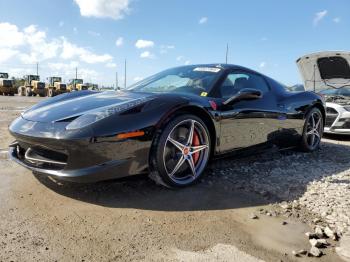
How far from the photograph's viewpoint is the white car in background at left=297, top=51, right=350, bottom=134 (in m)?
6.34

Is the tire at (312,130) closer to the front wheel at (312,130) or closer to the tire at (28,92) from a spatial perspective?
the front wheel at (312,130)

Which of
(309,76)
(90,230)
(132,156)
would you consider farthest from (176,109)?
(309,76)

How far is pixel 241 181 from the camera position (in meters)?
3.38

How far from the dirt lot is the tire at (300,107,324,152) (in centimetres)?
120

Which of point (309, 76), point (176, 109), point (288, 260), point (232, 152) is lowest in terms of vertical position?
point (288, 260)

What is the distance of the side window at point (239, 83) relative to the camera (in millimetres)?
3682

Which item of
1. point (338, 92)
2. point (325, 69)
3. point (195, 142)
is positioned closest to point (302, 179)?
point (195, 142)

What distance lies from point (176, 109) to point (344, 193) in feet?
5.40

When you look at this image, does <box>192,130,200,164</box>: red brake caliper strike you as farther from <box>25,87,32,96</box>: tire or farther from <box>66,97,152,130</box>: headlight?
<box>25,87,32,96</box>: tire

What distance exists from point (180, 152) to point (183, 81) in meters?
0.97

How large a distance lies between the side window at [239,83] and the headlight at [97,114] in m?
1.12

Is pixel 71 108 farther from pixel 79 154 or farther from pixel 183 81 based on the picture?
pixel 183 81

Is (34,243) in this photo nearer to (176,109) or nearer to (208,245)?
(208,245)

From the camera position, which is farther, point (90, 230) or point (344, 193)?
point (344, 193)
